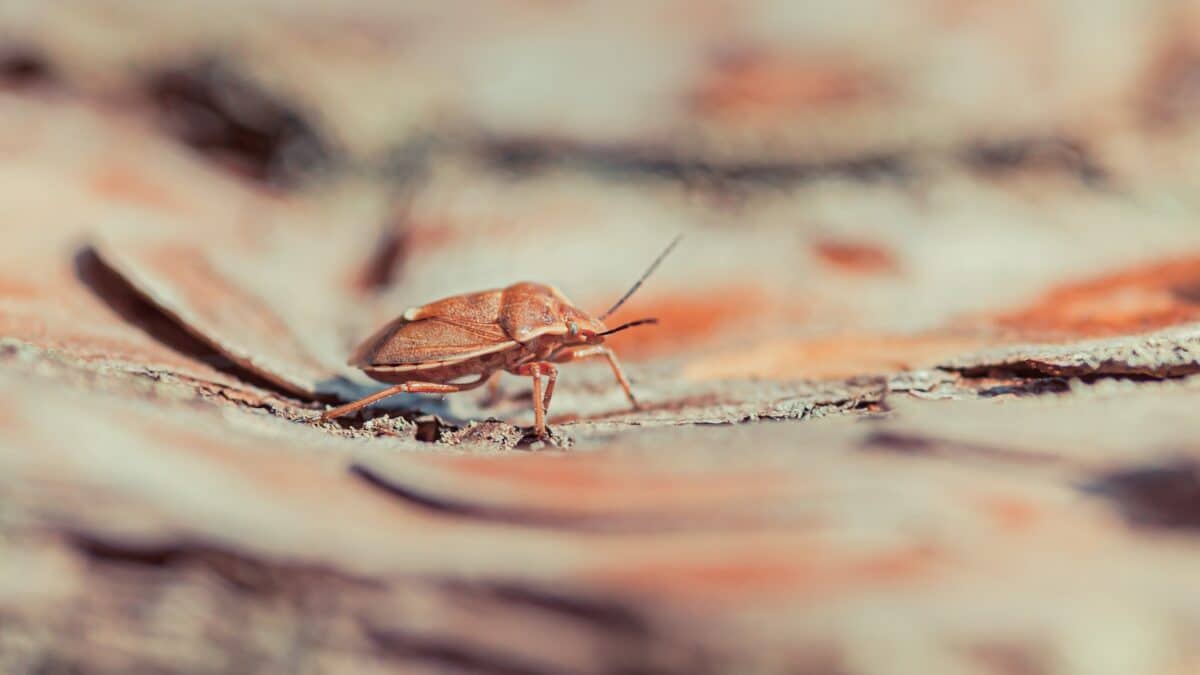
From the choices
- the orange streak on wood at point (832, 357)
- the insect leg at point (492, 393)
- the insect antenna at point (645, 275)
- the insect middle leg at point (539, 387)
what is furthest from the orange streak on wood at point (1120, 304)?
the insect leg at point (492, 393)

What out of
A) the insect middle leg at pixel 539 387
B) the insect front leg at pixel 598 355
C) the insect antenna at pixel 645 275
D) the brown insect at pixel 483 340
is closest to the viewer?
the insect middle leg at pixel 539 387

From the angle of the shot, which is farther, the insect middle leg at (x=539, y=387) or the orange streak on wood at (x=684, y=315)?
the orange streak on wood at (x=684, y=315)

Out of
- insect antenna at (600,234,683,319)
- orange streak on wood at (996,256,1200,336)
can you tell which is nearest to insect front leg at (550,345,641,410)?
insect antenna at (600,234,683,319)

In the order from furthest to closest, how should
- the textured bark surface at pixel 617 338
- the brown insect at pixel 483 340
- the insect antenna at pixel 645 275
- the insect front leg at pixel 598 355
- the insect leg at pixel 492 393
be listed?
1. the insect antenna at pixel 645 275
2. the insect leg at pixel 492 393
3. the brown insect at pixel 483 340
4. the insect front leg at pixel 598 355
5. the textured bark surface at pixel 617 338

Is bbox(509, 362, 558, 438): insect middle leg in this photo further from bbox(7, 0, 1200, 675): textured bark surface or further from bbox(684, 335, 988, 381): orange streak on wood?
bbox(684, 335, 988, 381): orange streak on wood

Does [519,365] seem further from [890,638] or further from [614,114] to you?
[890,638]

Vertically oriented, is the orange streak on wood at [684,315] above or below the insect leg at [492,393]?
above

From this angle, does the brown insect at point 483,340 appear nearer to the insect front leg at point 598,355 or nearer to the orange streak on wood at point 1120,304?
the insect front leg at point 598,355

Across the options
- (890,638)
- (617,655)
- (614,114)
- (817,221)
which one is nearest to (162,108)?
(614,114)
